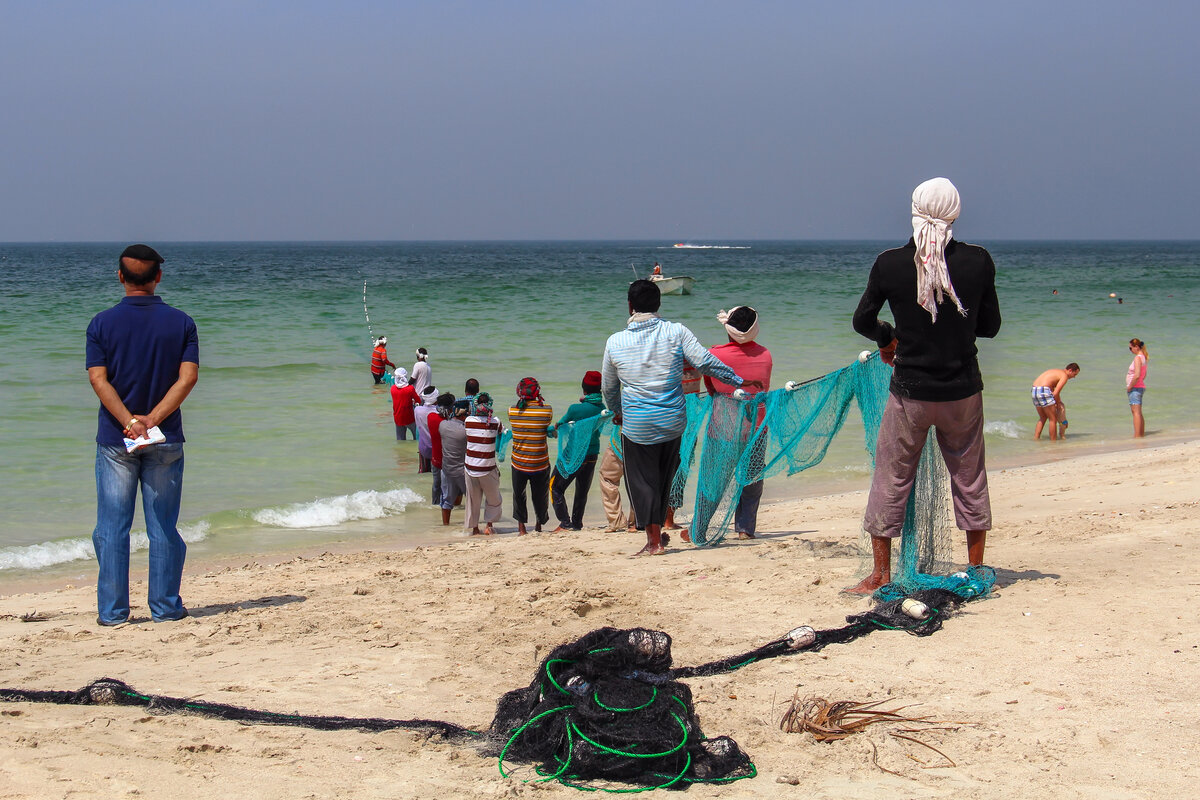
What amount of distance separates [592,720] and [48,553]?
702 cm

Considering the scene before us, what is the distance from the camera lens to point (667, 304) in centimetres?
5412

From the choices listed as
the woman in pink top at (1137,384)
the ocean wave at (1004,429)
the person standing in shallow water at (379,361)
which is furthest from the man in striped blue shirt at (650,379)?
the person standing in shallow water at (379,361)

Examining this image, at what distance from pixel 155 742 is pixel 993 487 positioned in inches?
310

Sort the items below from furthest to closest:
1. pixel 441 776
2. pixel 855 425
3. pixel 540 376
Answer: pixel 540 376, pixel 855 425, pixel 441 776

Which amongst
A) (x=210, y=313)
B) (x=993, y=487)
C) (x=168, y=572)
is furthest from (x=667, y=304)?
(x=168, y=572)

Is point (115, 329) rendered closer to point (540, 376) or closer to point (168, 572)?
point (168, 572)

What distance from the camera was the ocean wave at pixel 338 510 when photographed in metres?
10.1

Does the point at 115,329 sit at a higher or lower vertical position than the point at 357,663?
higher

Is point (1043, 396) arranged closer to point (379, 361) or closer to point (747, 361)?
point (747, 361)

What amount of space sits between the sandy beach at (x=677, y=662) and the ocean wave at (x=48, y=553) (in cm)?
181

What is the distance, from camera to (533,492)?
923 centimetres

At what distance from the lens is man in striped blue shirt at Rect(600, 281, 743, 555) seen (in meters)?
5.93

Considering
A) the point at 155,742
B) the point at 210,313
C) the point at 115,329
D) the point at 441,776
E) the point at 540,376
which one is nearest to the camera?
the point at 441,776

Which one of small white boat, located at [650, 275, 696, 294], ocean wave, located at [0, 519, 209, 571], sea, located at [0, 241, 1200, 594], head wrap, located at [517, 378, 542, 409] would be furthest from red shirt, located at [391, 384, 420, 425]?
small white boat, located at [650, 275, 696, 294]
